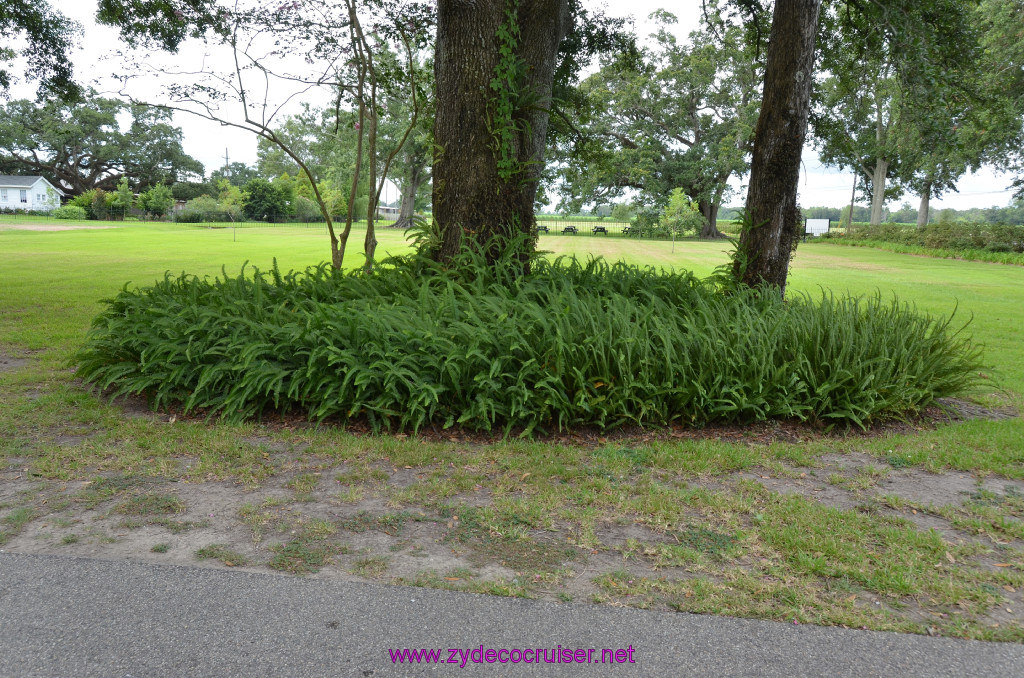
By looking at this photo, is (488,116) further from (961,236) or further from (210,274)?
(961,236)

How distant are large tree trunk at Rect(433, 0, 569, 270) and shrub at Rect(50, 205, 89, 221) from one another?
185 ft

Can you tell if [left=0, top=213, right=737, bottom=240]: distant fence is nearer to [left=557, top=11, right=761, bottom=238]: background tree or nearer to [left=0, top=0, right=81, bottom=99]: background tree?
[left=557, top=11, right=761, bottom=238]: background tree

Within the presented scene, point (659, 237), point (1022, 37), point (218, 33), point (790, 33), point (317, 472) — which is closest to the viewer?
point (317, 472)

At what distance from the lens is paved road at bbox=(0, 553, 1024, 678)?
2.21 meters

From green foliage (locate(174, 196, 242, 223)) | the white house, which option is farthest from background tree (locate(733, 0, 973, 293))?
the white house

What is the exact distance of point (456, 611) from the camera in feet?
8.22

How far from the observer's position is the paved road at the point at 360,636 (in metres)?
2.21

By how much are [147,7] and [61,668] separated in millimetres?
A: 10422

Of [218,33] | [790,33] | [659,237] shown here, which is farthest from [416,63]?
[659,237]

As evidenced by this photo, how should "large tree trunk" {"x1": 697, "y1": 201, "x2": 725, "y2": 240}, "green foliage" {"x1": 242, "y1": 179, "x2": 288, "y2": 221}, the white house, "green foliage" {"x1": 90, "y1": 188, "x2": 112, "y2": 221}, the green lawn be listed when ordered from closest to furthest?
the green lawn
"large tree trunk" {"x1": 697, "y1": 201, "x2": 725, "y2": 240}
"green foliage" {"x1": 90, "y1": 188, "x2": 112, "y2": 221}
"green foliage" {"x1": 242, "y1": 179, "x2": 288, "y2": 221}
the white house

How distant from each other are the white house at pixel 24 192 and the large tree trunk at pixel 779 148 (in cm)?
7371

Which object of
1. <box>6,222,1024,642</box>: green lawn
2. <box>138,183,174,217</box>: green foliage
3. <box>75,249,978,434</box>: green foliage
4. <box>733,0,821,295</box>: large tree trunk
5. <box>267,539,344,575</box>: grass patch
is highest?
<box>138,183,174,217</box>: green foliage

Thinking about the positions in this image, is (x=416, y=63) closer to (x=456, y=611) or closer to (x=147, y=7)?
(x=147, y=7)

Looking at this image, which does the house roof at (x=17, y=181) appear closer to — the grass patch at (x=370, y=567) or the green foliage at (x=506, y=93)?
the green foliage at (x=506, y=93)
